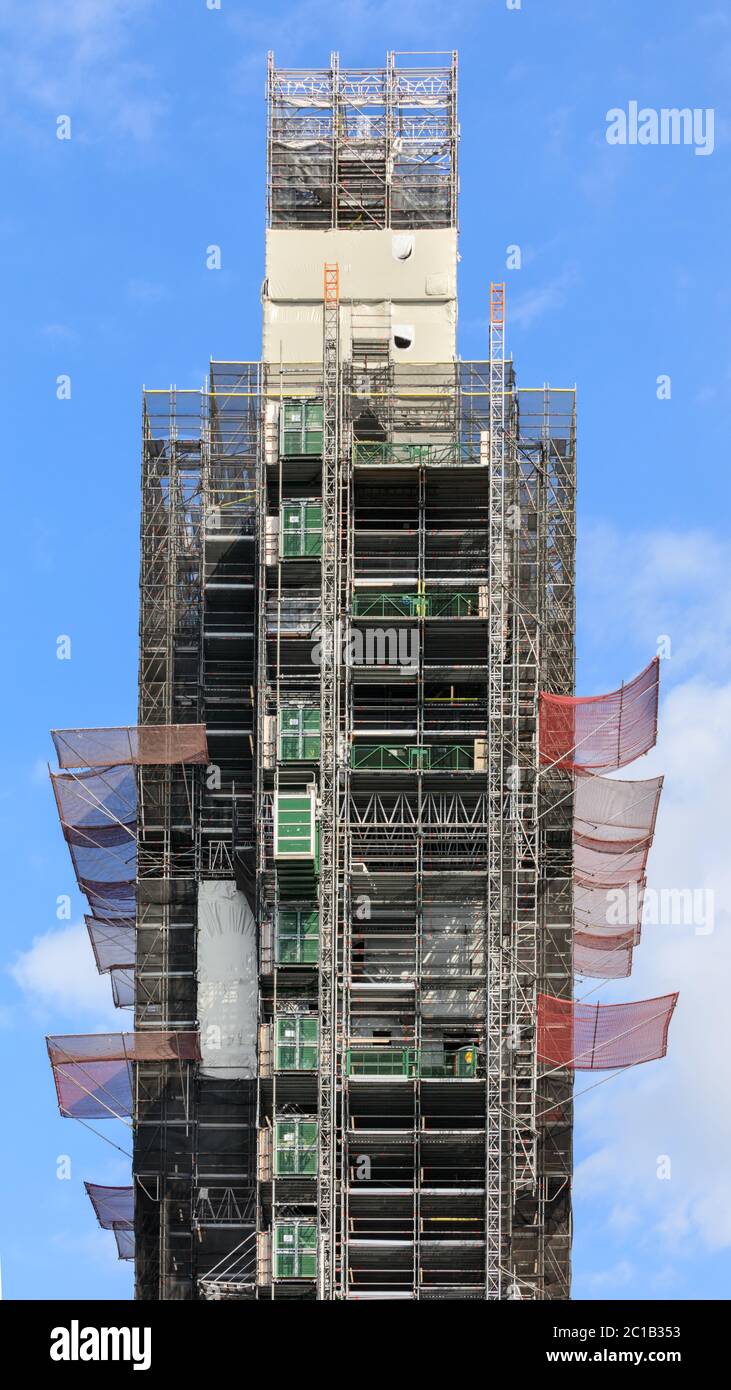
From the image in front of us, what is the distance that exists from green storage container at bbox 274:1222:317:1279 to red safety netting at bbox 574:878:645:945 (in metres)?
19.8

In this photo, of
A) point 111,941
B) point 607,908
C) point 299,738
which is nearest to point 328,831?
point 299,738

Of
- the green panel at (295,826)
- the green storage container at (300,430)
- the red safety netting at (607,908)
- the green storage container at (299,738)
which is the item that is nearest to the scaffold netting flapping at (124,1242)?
the green panel at (295,826)

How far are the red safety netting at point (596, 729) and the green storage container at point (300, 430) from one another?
44.4ft

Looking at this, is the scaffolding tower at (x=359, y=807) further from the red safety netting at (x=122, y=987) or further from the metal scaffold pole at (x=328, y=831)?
the red safety netting at (x=122, y=987)

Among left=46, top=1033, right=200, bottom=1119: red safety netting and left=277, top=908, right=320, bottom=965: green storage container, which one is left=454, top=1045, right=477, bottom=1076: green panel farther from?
left=46, top=1033, right=200, bottom=1119: red safety netting

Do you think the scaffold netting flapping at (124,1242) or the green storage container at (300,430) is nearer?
the green storage container at (300,430)

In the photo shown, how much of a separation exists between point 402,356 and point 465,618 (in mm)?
16460

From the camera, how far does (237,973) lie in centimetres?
12238

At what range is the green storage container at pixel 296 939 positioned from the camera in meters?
117

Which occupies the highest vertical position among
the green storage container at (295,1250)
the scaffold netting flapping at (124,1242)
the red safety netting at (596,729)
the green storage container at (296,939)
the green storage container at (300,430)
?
the green storage container at (300,430)

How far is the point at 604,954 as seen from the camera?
127 meters

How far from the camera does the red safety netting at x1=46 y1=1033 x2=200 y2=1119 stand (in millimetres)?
121750
